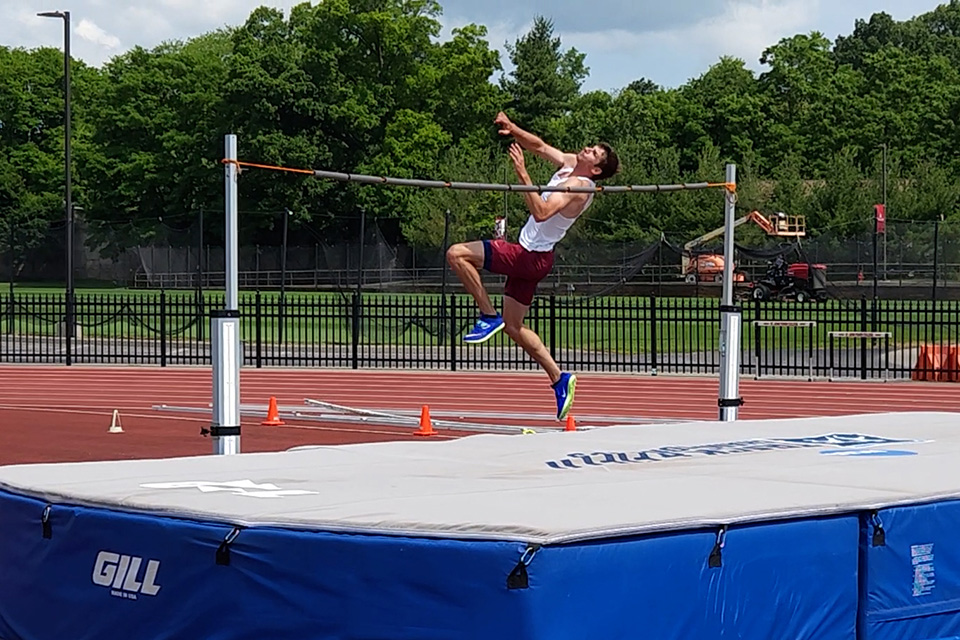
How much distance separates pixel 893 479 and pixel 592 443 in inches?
90.6

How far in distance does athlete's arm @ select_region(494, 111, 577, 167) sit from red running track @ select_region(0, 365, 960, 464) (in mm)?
4658

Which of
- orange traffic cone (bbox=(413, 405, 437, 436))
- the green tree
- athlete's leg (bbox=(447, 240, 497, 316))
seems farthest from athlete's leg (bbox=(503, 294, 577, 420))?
the green tree

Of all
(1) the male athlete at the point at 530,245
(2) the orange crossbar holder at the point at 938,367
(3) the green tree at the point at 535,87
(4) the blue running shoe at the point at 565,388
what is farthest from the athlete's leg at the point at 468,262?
(3) the green tree at the point at 535,87

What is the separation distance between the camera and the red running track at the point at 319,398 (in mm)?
13820

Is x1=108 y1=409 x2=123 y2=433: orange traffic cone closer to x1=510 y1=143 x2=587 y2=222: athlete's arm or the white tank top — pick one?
the white tank top

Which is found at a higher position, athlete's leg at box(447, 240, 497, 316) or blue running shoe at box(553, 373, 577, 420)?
athlete's leg at box(447, 240, 497, 316)

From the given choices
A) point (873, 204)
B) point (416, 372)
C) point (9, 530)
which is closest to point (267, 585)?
point (9, 530)

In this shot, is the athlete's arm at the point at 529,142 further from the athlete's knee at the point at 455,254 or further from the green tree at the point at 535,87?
the green tree at the point at 535,87

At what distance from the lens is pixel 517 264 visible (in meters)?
9.96

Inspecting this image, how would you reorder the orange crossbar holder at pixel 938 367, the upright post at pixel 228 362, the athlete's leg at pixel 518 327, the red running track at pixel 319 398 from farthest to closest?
the orange crossbar holder at pixel 938 367 < the red running track at pixel 319 398 < the athlete's leg at pixel 518 327 < the upright post at pixel 228 362

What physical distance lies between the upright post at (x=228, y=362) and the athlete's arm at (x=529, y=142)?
6.08ft

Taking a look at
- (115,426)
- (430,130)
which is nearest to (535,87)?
(430,130)

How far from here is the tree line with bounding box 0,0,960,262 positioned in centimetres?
5175

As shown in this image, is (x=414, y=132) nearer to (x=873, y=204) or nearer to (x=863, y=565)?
(x=873, y=204)
